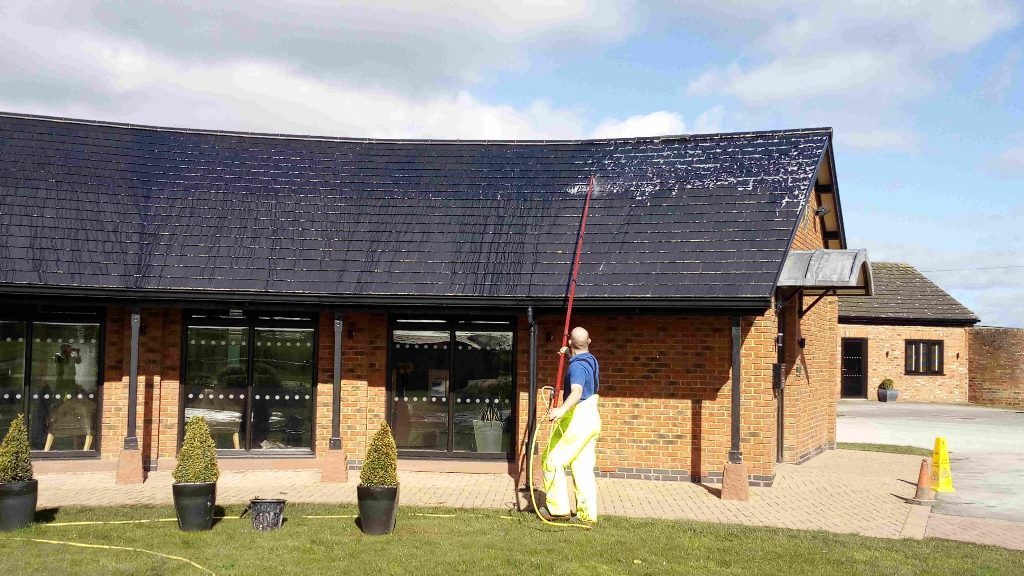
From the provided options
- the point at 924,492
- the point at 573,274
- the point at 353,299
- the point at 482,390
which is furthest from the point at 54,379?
the point at 924,492

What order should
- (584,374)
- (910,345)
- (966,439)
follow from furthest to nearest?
(910,345) → (966,439) → (584,374)

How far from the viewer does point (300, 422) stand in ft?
45.0

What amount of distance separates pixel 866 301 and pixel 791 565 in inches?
1144

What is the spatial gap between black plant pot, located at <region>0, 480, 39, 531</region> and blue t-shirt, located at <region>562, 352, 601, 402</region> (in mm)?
5279

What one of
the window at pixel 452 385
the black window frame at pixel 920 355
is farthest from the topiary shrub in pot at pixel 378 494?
the black window frame at pixel 920 355

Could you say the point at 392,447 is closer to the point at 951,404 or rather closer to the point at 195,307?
the point at 195,307

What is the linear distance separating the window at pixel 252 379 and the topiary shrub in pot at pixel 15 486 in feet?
14.1

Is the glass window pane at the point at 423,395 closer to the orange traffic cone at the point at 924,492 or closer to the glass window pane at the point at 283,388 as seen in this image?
the glass window pane at the point at 283,388

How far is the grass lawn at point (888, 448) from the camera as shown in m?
18.2

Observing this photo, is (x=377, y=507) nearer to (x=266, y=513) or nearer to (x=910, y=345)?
(x=266, y=513)

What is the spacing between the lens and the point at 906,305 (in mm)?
35562

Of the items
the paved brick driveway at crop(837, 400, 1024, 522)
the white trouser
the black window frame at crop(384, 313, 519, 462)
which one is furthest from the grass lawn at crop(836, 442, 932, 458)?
the white trouser

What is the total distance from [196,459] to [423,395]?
4743mm

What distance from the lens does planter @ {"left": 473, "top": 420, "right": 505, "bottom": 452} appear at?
13.6 m
